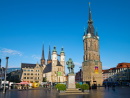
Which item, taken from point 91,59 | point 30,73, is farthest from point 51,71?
point 91,59

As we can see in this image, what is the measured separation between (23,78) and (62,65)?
34.9 m

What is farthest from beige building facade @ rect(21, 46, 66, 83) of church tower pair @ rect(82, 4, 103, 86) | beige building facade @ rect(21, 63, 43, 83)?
church tower pair @ rect(82, 4, 103, 86)

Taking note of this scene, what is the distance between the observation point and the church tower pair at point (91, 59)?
9812 cm

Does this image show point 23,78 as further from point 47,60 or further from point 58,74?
point 47,60

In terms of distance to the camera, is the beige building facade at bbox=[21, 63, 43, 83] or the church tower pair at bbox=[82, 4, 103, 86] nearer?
the church tower pair at bbox=[82, 4, 103, 86]

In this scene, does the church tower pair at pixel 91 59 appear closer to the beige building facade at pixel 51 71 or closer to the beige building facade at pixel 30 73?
the beige building facade at pixel 51 71

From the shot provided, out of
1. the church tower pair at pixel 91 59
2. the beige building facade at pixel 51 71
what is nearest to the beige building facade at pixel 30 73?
the beige building facade at pixel 51 71

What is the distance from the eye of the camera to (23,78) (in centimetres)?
10700

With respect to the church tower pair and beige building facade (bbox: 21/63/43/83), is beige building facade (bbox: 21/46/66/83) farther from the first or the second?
the church tower pair

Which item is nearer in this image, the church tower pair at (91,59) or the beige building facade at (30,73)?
the church tower pair at (91,59)

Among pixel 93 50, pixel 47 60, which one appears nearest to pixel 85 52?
pixel 93 50

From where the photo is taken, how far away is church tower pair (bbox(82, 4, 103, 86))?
98.1 m

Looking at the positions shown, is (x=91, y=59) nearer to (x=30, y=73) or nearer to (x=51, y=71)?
(x=51, y=71)

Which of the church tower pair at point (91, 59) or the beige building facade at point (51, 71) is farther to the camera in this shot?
the beige building facade at point (51, 71)
